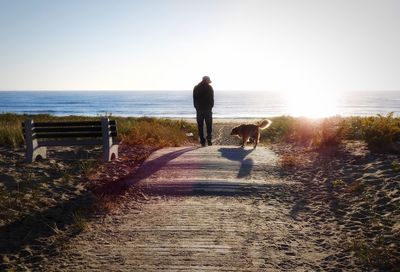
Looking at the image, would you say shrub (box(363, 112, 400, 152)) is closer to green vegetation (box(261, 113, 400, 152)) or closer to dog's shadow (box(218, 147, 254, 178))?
green vegetation (box(261, 113, 400, 152))

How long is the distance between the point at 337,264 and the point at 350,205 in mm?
2300

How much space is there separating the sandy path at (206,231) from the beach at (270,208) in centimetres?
3

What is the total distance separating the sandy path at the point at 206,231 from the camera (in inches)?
181

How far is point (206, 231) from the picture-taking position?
5.52 metres

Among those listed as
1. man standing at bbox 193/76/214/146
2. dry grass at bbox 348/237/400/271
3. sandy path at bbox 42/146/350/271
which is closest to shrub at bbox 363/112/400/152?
sandy path at bbox 42/146/350/271

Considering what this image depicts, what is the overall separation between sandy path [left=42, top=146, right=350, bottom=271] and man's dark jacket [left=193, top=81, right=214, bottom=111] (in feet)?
13.8

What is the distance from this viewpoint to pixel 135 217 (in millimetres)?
6305

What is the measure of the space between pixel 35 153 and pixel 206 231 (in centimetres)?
629

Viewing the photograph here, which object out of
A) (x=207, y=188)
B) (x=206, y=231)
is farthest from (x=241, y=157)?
(x=206, y=231)

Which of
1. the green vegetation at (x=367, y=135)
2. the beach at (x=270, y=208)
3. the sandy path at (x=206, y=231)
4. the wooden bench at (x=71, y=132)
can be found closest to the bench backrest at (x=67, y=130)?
the wooden bench at (x=71, y=132)

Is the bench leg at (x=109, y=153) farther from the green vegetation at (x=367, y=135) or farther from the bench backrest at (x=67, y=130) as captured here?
the green vegetation at (x=367, y=135)

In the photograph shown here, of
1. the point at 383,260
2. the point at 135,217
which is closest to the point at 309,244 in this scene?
the point at 383,260

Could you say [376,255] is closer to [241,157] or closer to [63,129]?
[241,157]

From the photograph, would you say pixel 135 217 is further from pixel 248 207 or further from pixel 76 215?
pixel 248 207
